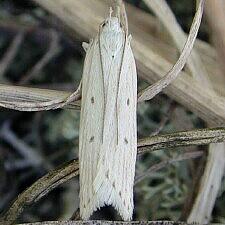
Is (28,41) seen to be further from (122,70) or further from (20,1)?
(122,70)

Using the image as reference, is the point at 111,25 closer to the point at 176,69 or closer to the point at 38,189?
the point at 176,69

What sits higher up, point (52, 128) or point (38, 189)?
point (52, 128)

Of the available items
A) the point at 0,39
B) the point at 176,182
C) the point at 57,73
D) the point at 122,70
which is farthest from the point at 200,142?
the point at 0,39

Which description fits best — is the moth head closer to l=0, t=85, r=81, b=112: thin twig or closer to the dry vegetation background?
l=0, t=85, r=81, b=112: thin twig

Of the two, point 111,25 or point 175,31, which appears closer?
point 111,25

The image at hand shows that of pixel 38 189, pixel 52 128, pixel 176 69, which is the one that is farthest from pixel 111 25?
pixel 52 128

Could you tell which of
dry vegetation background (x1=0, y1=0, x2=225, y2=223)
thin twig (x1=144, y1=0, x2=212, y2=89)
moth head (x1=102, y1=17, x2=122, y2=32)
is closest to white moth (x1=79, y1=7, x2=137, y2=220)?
moth head (x1=102, y1=17, x2=122, y2=32)

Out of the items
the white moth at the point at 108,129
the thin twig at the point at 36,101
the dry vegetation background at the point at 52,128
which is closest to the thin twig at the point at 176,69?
the white moth at the point at 108,129

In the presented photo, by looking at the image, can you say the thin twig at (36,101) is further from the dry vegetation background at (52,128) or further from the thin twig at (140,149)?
the dry vegetation background at (52,128)
